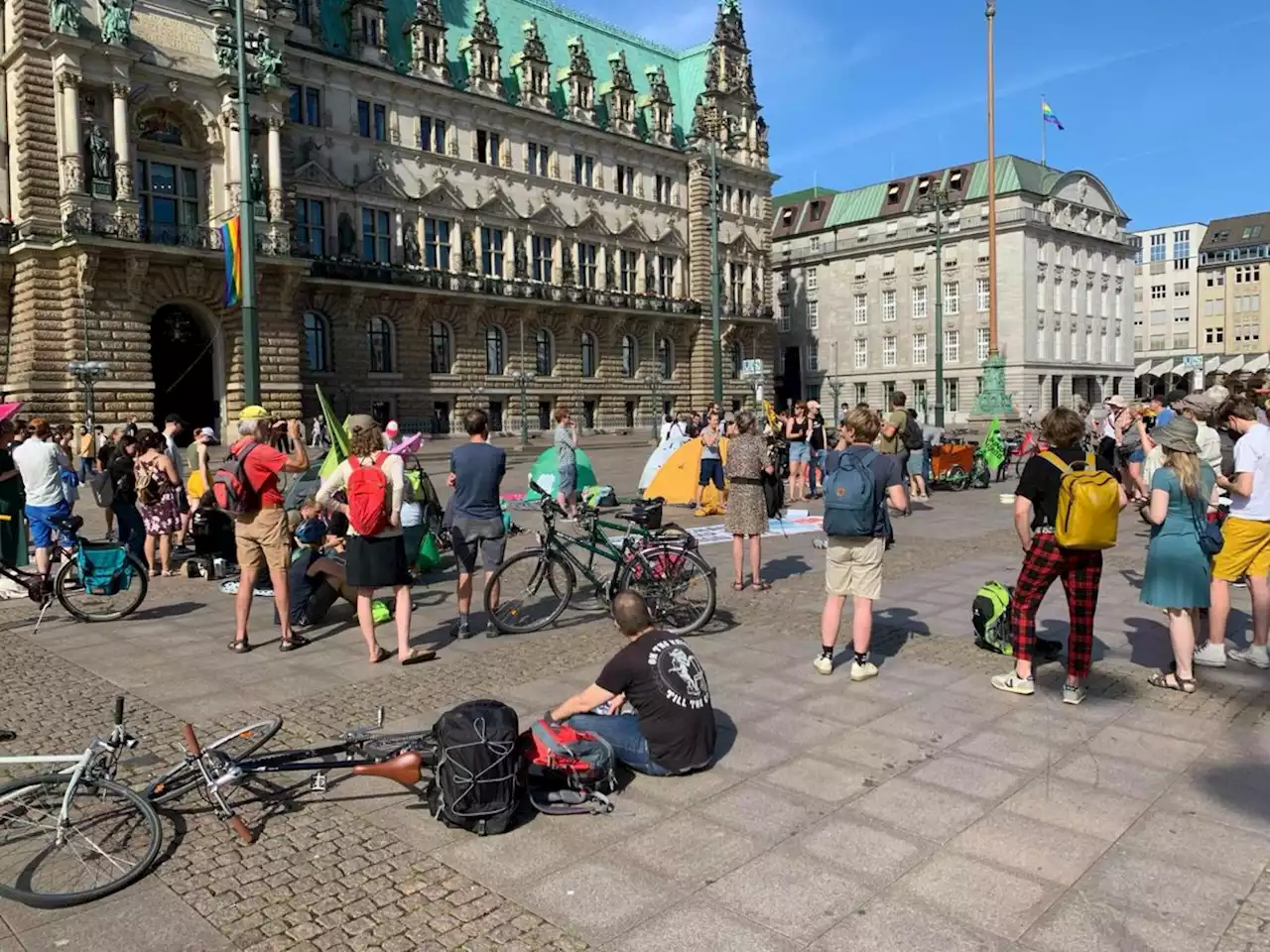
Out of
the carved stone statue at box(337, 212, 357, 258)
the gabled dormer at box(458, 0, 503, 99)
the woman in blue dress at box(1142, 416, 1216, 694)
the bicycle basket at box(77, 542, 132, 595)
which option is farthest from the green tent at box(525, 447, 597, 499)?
the gabled dormer at box(458, 0, 503, 99)

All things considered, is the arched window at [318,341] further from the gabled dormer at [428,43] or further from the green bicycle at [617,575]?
the green bicycle at [617,575]

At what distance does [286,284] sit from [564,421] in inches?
971

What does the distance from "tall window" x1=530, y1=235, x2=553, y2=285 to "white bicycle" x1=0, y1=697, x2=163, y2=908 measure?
48105mm

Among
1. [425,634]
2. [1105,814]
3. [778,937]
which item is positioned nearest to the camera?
[778,937]

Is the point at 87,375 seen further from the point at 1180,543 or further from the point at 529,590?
the point at 1180,543

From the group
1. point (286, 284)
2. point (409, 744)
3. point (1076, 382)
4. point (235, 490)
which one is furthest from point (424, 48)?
point (1076, 382)

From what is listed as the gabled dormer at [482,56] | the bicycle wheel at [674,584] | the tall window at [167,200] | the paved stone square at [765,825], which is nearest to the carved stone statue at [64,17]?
the tall window at [167,200]

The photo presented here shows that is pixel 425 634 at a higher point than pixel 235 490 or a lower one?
lower

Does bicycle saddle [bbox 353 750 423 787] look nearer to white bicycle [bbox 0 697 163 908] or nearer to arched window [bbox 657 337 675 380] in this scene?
white bicycle [bbox 0 697 163 908]

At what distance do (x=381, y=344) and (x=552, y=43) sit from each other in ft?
73.6

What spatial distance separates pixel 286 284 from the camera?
36250mm

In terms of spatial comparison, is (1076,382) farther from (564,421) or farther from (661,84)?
(564,421)

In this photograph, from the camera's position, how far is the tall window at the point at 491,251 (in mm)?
48562

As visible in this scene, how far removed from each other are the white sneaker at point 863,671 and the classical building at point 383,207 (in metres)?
14.3
